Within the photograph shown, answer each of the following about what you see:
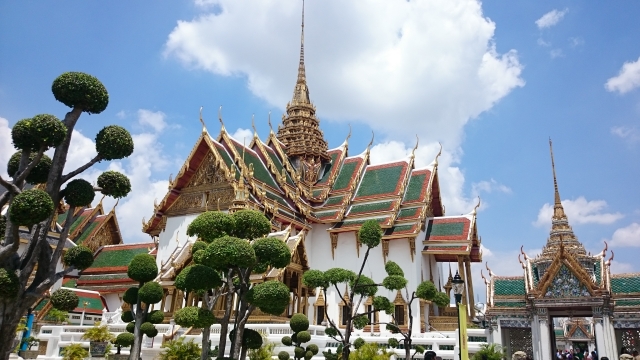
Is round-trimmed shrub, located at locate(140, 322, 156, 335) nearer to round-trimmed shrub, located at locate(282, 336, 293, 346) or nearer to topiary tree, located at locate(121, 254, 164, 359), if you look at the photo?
topiary tree, located at locate(121, 254, 164, 359)

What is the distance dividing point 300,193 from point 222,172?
3844mm

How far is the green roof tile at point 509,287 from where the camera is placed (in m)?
12.1

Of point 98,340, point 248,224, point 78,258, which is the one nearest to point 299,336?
point 248,224

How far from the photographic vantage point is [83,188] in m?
7.22

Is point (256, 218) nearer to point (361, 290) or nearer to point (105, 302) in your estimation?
point (361, 290)

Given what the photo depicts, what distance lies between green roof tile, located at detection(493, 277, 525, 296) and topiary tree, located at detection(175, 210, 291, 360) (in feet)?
21.5

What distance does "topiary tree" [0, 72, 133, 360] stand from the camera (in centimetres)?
626

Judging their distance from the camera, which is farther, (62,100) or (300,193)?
(300,193)

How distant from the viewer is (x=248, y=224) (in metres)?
8.31

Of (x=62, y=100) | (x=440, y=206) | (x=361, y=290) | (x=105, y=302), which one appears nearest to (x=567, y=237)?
(x=440, y=206)

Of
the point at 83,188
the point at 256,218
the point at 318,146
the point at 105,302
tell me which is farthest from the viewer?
the point at 318,146

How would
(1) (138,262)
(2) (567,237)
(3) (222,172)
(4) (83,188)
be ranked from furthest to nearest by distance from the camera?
(2) (567,237)
(3) (222,172)
(1) (138,262)
(4) (83,188)

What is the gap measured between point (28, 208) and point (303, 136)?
18.6 metres

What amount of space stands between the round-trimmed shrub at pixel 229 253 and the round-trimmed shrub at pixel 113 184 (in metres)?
1.67
